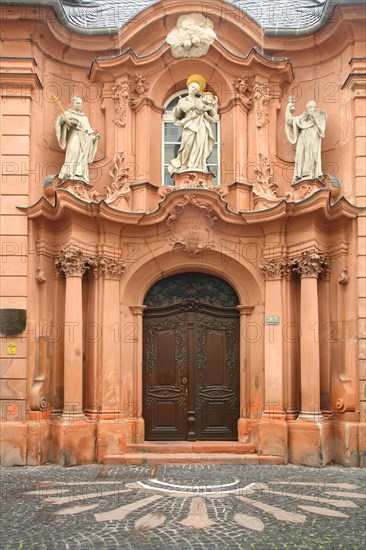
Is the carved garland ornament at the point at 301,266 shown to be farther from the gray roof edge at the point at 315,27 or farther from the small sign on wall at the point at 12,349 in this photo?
the small sign on wall at the point at 12,349

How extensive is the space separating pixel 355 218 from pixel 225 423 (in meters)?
4.17

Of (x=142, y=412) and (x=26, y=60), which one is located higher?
(x=26, y=60)

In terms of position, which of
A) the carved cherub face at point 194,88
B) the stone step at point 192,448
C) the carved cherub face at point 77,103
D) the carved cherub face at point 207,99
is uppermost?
the carved cherub face at point 194,88

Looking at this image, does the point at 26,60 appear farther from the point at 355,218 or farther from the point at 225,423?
the point at 225,423

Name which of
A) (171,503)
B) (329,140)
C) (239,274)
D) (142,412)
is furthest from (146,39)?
(171,503)

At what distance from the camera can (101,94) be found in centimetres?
1137

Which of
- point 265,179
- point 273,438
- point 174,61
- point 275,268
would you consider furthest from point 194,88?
point 273,438

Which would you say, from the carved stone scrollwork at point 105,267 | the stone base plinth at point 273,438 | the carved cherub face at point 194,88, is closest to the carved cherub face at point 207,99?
the carved cherub face at point 194,88

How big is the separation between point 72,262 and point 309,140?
14.7ft

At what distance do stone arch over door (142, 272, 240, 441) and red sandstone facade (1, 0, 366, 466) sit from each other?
22 centimetres

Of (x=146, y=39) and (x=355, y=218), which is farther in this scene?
(x=146, y=39)

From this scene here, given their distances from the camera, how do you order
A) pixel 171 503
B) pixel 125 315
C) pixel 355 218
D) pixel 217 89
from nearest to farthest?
1. pixel 171 503
2. pixel 355 218
3. pixel 125 315
4. pixel 217 89

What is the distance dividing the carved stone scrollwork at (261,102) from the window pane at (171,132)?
1.51 metres

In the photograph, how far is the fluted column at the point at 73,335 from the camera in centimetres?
988
